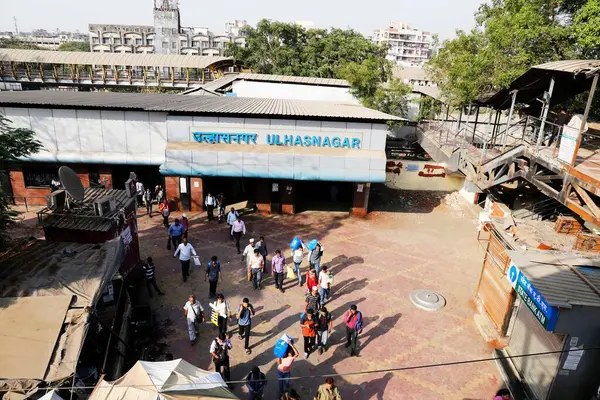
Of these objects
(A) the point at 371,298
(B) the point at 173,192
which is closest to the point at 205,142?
(B) the point at 173,192

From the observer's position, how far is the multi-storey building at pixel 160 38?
9250cm

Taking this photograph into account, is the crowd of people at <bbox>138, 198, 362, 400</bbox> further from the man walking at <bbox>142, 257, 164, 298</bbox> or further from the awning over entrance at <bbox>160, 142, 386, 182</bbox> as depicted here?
the awning over entrance at <bbox>160, 142, 386, 182</bbox>

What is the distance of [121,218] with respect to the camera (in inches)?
455

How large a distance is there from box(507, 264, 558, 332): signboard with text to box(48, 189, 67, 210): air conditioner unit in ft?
38.5

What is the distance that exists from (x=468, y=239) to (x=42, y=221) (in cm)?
1587

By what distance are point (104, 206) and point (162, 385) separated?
6.46 m

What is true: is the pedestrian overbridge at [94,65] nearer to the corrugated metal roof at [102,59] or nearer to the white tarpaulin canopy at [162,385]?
the corrugated metal roof at [102,59]

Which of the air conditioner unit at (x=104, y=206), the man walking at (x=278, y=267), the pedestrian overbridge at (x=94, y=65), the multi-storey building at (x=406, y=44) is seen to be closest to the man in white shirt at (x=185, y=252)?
the air conditioner unit at (x=104, y=206)

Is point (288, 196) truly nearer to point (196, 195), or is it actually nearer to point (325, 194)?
point (325, 194)

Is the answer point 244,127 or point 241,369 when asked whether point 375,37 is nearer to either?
point 244,127

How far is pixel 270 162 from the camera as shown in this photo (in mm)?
17812

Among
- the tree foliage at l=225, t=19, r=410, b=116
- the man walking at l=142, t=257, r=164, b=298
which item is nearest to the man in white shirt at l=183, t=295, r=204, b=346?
the man walking at l=142, t=257, r=164, b=298

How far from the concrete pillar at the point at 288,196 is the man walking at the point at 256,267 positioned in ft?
22.6

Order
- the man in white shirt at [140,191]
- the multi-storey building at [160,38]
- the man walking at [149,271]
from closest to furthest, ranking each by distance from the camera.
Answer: the man walking at [149,271], the man in white shirt at [140,191], the multi-storey building at [160,38]
